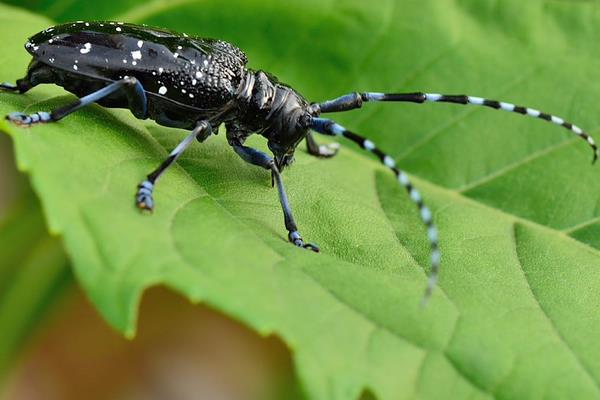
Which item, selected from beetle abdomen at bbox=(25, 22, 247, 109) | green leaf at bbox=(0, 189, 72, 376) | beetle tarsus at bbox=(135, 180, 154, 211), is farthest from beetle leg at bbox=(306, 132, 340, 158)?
green leaf at bbox=(0, 189, 72, 376)

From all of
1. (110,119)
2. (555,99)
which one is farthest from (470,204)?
(110,119)

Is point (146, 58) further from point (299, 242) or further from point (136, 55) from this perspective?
point (299, 242)

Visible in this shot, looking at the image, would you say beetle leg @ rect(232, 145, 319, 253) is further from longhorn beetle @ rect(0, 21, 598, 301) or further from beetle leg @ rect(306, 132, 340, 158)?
beetle leg @ rect(306, 132, 340, 158)

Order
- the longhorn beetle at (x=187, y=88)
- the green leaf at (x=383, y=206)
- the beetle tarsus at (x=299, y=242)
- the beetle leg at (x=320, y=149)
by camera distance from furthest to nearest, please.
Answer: the beetle leg at (x=320, y=149) < the longhorn beetle at (x=187, y=88) < the beetle tarsus at (x=299, y=242) < the green leaf at (x=383, y=206)

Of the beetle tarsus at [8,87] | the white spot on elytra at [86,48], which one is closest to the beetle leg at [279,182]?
the white spot on elytra at [86,48]

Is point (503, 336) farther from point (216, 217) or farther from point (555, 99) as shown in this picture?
point (555, 99)

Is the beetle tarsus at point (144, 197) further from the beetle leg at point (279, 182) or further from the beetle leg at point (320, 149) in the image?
the beetle leg at point (320, 149)
